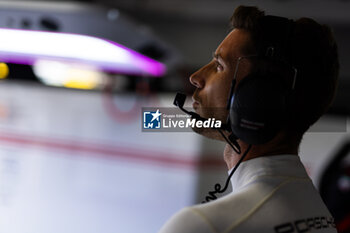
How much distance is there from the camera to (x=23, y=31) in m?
1.18

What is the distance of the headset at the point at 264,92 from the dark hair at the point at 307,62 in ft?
0.05

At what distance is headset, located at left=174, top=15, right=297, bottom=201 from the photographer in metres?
0.71

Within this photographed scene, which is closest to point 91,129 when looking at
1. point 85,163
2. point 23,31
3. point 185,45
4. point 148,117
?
point 85,163

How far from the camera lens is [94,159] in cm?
301

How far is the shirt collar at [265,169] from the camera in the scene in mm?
752

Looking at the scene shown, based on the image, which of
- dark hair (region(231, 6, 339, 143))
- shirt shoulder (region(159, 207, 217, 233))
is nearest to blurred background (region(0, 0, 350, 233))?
dark hair (region(231, 6, 339, 143))

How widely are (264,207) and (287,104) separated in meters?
0.19

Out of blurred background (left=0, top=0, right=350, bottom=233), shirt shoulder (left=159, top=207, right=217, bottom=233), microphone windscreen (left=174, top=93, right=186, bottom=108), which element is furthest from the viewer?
blurred background (left=0, top=0, right=350, bottom=233)

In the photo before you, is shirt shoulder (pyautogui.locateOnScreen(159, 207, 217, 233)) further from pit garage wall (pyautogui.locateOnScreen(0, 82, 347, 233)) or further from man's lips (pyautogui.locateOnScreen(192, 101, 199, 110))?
pit garage wall (pyautogui.locateOnScreen(0, 82, 347, 233))

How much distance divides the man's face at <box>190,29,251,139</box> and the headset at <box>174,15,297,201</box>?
0.01m

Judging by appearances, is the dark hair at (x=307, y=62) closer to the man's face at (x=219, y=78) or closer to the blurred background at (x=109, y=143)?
the man's face at (x=219, y=78)

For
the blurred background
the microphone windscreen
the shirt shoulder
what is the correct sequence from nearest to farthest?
the shirt shoulder < the microphone windscreen < the blurred background

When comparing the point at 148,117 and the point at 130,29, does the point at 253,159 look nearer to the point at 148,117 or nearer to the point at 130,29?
the point at 148,117

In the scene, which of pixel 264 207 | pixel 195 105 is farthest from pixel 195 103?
pixel 264 207
